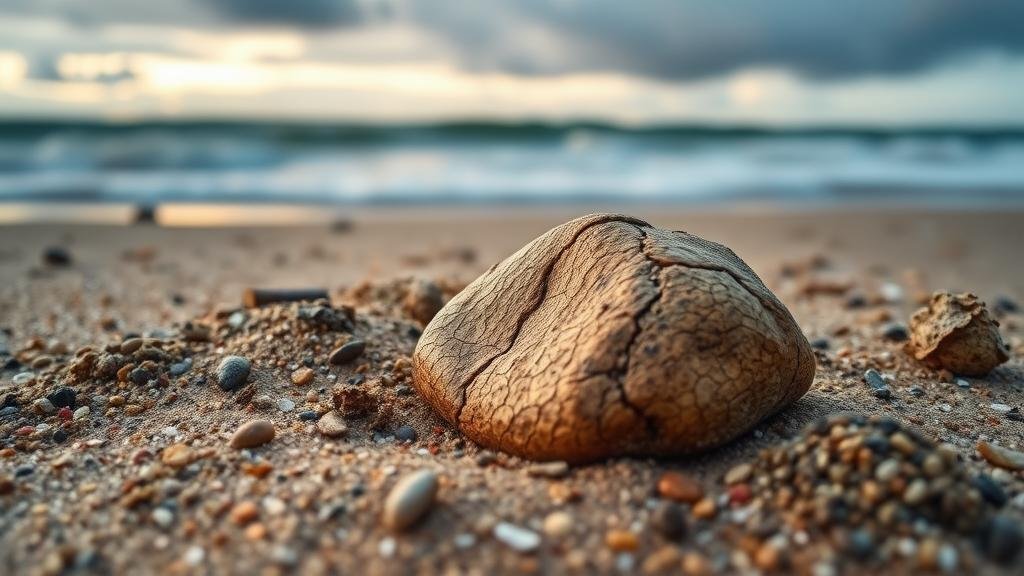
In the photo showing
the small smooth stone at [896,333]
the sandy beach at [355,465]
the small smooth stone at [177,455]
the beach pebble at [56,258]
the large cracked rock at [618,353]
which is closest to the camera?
the sandy beach at [355,465]

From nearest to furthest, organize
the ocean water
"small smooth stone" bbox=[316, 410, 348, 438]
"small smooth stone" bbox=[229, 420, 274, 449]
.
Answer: "small smooth stone" bbox=[229, 420, 274, 449]
"small smooth stone" bbox=[316, 410, 348, 438]
the ocean water

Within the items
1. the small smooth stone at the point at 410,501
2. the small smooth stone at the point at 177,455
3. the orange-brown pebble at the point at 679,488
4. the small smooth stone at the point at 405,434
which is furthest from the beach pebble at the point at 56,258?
the orange-brown pebble at the point at 679,488

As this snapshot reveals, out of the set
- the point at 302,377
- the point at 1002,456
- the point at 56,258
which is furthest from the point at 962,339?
the point at 56,258

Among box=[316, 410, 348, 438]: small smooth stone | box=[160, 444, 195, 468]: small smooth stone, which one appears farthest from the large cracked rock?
box=[160, 444, 195, 468]: small smooth stone

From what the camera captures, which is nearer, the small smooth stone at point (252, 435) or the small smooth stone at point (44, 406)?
the small smooth stone at point (252, 435)

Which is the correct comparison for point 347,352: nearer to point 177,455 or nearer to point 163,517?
point 177,455

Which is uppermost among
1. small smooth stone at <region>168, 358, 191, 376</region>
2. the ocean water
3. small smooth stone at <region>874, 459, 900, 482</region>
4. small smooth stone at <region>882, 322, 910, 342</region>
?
the ocean water

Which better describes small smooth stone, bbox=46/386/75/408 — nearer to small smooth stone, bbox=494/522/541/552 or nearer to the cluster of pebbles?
small smooth stone, bbox=494/522/541/552

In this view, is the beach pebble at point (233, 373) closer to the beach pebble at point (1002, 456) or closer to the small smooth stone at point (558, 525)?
the small smooth stone at point (558, 525)
